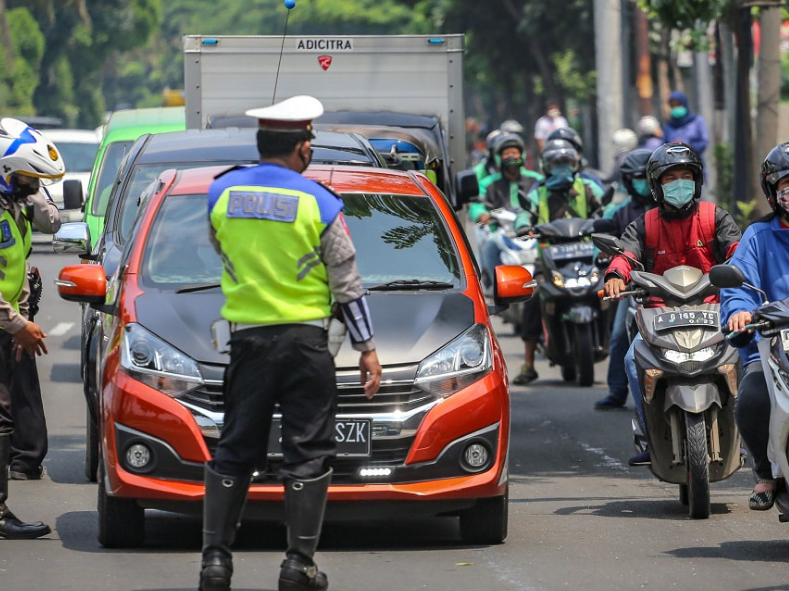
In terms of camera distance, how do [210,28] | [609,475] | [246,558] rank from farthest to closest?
[210,28] → [609,475] → [246,558]

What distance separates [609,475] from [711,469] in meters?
1.46

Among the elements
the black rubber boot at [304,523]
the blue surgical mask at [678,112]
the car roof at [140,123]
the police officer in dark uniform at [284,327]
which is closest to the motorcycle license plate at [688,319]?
the police officer in dark uniform at [284,327]

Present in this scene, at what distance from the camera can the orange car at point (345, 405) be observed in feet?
23.5

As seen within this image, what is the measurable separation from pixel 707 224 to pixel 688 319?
84cm

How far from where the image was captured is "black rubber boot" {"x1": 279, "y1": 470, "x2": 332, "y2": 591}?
615cm

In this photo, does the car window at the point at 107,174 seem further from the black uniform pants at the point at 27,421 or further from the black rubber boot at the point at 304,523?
the black rubber boot at the point at 304,523

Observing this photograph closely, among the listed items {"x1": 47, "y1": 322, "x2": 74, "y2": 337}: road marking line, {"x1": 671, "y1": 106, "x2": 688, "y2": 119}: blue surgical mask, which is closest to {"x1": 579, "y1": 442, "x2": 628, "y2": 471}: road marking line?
{"x1": 47, "y1": 322, "x2": 74, "y2": 337}: road marking line

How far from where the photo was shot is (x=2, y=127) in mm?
8234

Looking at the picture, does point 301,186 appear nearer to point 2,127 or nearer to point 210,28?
point 2,127

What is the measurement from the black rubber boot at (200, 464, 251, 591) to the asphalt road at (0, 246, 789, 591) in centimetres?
46

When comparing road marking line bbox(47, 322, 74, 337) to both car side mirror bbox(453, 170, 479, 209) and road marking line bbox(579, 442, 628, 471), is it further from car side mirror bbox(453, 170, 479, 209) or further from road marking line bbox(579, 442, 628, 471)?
road marking line bbox(579, 442, 628, 471)

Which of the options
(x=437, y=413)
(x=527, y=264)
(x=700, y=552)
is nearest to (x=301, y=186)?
(x=437, y=413)

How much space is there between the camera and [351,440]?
7.18 metres

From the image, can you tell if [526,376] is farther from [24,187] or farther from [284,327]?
[284,327]
